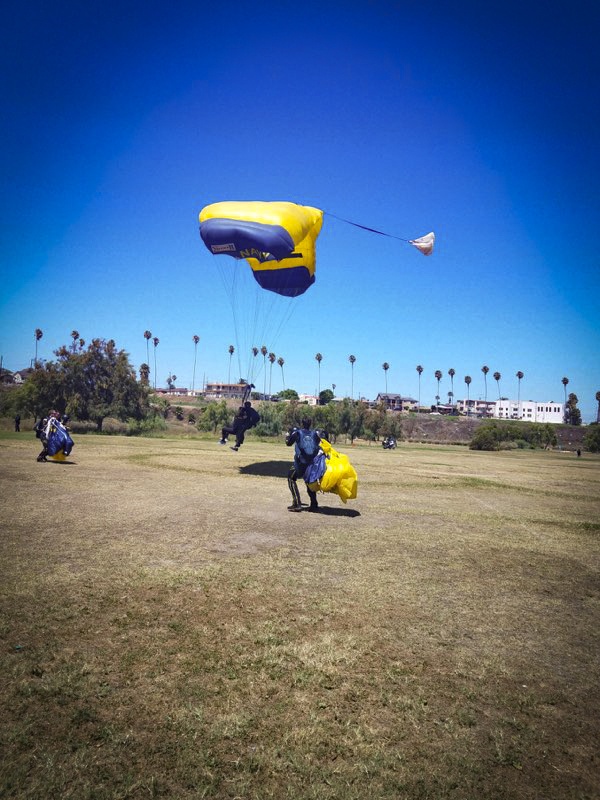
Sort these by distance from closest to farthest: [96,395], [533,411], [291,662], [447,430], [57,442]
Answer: [291,662] → [57,442] → [96,395] → [447,430] → [533,411]

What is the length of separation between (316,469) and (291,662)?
6489 mm

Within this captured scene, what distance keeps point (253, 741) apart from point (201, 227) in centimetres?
1582

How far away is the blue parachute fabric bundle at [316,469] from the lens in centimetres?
1059

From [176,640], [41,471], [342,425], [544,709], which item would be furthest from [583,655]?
[342,425]

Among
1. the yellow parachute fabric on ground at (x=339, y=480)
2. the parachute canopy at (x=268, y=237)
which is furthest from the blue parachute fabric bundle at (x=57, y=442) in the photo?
the yellow parachute fabric on ground at (x=339, y=480)

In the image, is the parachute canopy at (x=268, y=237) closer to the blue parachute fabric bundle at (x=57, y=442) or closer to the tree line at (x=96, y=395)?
the blue parachute fabric bundle at (x=57, y=442)

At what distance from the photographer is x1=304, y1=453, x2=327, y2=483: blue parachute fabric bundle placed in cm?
1059

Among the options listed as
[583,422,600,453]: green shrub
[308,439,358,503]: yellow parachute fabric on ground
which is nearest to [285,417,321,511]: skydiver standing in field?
[308,439,358,503]: yellow parachute fabric on ground

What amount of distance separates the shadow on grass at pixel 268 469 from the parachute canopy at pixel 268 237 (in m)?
7.45

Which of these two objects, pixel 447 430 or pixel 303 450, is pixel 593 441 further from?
pixel 303 450

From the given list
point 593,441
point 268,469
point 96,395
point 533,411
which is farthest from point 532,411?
point 268,469

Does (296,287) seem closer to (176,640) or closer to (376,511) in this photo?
(376,511)

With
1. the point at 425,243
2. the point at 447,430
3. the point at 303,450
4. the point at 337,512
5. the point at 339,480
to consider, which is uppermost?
the point at 425,243

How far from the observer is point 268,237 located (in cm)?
1516
